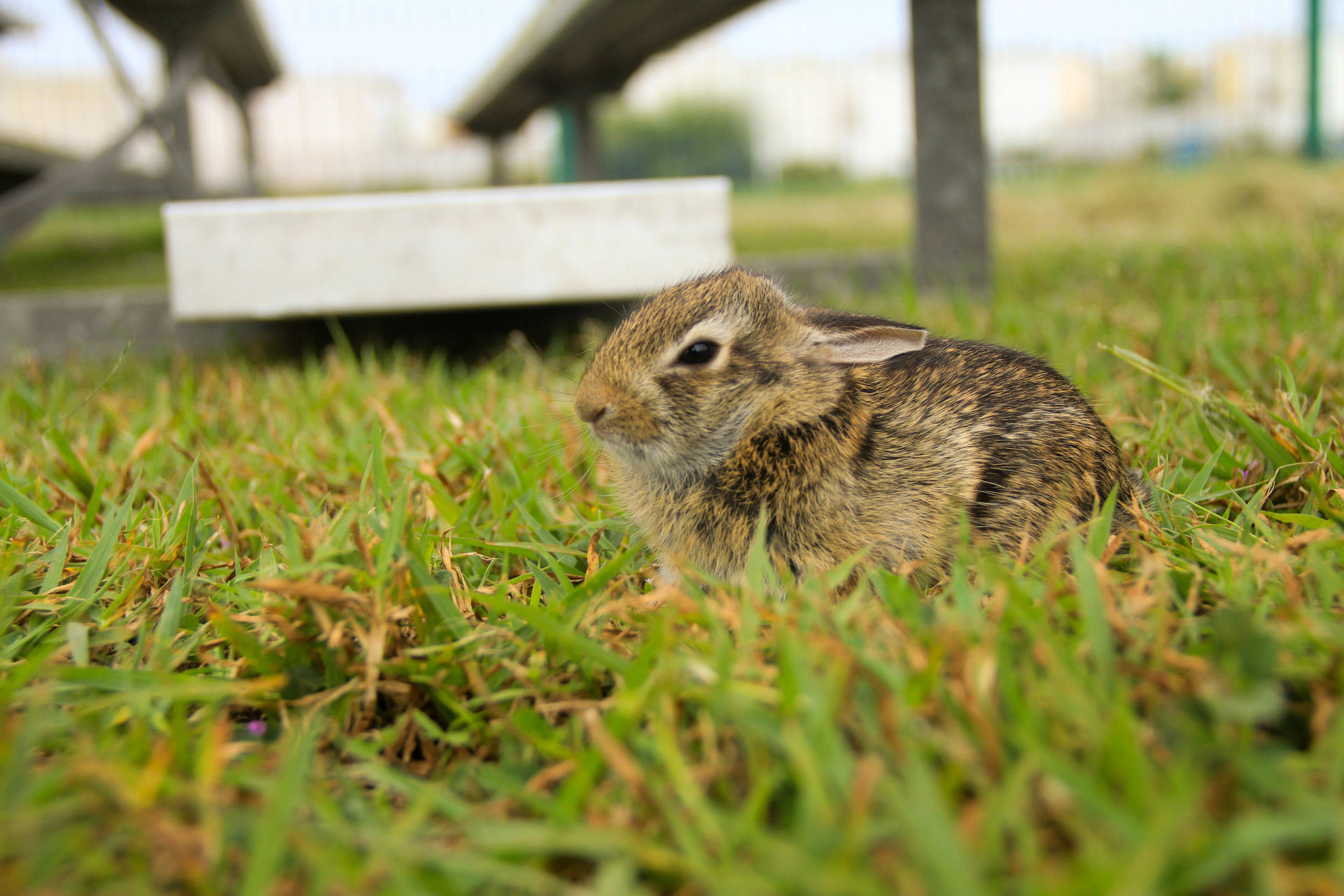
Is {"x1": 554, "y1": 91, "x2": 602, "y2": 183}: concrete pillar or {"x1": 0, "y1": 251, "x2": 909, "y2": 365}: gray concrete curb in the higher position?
{"x1": 554, "y1": 91, "x2": 602, "y2": 183}: concrete pillar

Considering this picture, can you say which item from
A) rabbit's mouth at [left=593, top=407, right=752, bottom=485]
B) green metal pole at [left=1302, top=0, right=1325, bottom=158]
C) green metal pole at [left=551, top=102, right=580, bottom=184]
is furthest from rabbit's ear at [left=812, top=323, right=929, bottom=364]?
green metal pole at [left=1302, top=0, right=1325, bottom=158]

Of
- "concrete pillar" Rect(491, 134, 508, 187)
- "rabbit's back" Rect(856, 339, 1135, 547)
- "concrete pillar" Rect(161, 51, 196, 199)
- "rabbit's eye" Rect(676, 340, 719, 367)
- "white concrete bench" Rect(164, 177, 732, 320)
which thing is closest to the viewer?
"rabbit's back" Rect(856, 339, 1135, 547)

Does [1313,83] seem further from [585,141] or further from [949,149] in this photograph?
[949,149]

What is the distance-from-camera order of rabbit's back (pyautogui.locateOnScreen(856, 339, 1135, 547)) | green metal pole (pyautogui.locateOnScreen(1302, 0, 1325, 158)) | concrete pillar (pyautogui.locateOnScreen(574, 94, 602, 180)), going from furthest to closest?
green metal pole (pyautogui.locateOnScreen(1302, 0, 1325, 158))
concrete pillar (pyautogui.locateOnScreen(574, 94, 602, 180))
rabbit's back (pyautogui.locateOnScreen(856, 339, 1135, 547))

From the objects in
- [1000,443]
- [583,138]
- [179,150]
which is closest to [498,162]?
[583,138]

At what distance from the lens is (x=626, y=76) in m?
8.91

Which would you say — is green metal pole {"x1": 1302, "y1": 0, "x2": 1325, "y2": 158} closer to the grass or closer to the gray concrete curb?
the gray concrete curb

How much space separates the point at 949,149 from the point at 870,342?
134 inches

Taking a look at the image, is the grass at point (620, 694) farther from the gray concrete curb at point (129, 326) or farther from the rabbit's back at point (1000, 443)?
the gray concrete curb at point (129, 326)

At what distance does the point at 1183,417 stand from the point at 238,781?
7.94ft

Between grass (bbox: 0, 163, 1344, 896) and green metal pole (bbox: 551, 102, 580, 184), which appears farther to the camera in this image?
green metal pole (bbox: 551, 102, 580, 184)

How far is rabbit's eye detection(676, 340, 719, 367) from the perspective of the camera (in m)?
1.92

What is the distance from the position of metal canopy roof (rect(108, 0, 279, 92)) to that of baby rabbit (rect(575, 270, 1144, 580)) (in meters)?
5.75

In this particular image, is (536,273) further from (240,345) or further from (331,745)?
(331,745)
